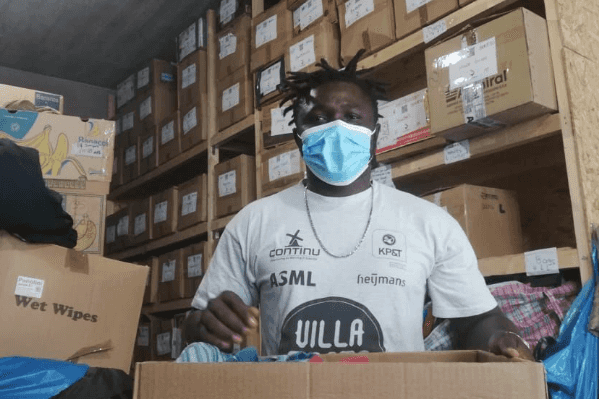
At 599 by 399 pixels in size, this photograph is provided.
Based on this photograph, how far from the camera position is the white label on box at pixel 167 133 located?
3492mm

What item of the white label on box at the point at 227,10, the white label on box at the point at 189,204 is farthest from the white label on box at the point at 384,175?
the white label on box at the point at 227,10

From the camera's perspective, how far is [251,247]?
4.02 ft

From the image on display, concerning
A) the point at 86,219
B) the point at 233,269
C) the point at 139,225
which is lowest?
the point at 233,269

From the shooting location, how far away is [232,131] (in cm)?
296

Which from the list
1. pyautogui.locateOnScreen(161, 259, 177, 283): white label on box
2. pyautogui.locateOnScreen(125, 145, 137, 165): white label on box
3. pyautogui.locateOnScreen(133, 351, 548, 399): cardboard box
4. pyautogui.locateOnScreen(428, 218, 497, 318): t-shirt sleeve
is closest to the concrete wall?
pyautogui.locateOnScreen(125, 145, 137, 165): white label on box

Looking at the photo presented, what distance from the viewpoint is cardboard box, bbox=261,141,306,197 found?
7.98ft

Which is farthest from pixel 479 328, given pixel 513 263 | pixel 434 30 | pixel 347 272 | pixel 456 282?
pixel 434 30

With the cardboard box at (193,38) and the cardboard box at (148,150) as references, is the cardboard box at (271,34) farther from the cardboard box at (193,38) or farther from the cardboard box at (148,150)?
the cardboard box at (148,150)

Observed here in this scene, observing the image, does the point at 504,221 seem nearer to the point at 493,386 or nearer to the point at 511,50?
the point at 511,50

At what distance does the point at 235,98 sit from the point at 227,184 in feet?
1.43

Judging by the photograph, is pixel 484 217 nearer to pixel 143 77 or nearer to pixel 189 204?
pixel 189 204

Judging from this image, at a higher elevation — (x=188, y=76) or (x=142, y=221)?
(x=188, y=76)

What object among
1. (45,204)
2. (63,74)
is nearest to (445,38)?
(45,204)

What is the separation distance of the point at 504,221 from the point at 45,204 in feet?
4.72
